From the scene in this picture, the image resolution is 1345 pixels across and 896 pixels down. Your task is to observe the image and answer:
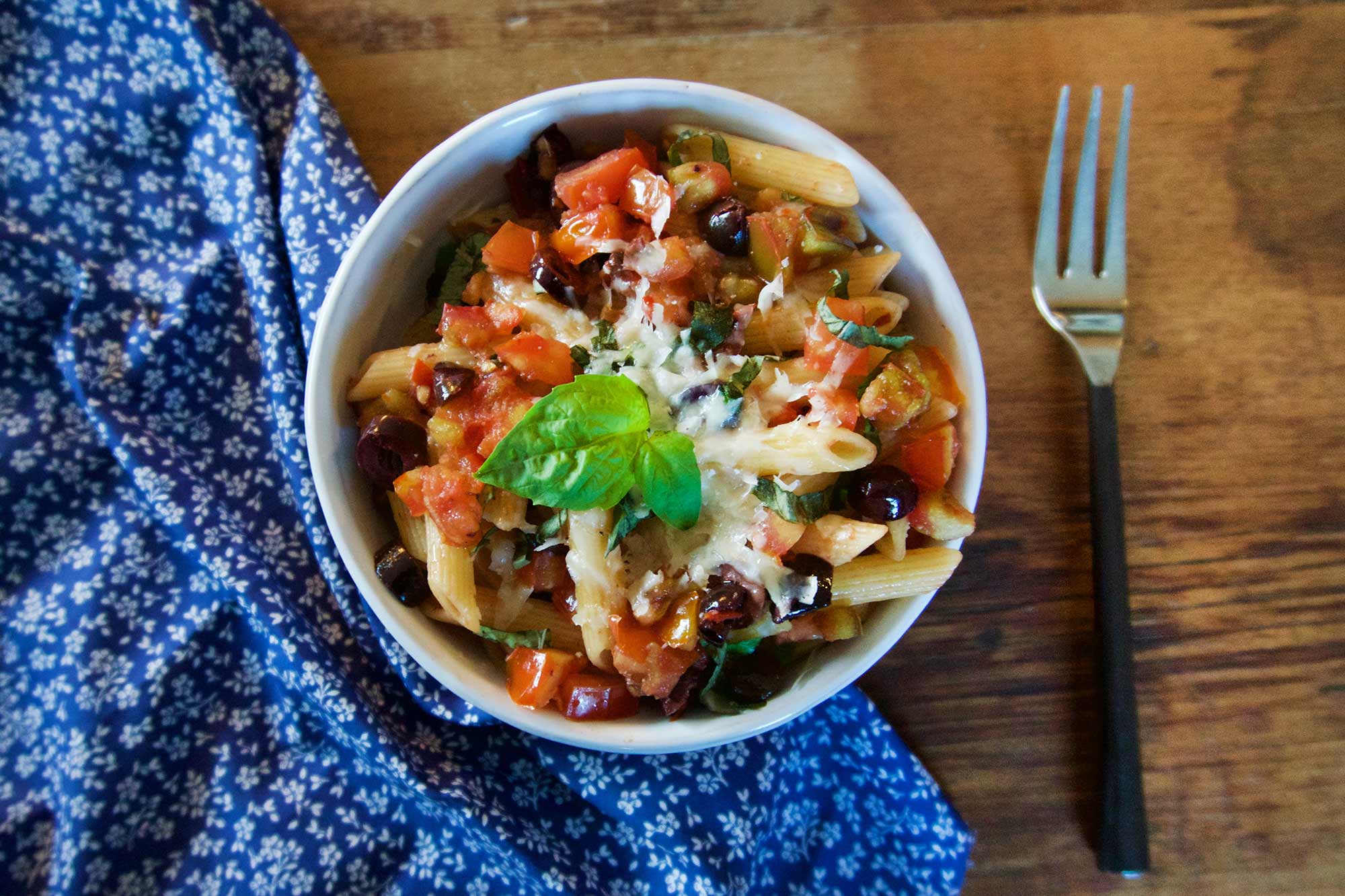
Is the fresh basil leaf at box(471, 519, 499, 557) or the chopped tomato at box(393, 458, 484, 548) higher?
the chopped tomato at box(393, 458, 484, 548)

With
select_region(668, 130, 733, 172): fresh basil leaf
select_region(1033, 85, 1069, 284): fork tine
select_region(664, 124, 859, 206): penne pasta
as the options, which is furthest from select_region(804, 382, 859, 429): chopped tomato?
select_region(1033, 85, 1069, 284): fork tine

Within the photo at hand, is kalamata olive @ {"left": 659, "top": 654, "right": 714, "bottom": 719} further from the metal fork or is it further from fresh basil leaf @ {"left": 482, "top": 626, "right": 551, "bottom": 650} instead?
the metal fork

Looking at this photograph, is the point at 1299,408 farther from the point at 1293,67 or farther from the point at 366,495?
the point at 366,495

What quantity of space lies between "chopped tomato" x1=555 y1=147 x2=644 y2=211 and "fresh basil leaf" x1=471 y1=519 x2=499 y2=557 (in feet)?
2.26

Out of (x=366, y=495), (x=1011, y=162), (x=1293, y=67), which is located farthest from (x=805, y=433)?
(x=1293, y=67)

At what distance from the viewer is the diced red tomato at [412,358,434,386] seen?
6.34 feet

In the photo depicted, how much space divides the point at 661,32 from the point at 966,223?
38.5 inches

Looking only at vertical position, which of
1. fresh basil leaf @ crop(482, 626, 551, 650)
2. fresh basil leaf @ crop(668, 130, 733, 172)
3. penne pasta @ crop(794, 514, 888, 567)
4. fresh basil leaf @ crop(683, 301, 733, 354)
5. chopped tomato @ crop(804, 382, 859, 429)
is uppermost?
fresh basil leaf @ crop(668, 130, 733, 172)

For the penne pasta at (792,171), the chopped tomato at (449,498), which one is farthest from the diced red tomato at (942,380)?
the chopped tomato at (449,498)

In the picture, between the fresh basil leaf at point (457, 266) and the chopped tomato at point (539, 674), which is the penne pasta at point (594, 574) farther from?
the fresh basil leaf at point (457, 266)

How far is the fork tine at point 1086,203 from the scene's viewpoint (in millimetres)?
2465

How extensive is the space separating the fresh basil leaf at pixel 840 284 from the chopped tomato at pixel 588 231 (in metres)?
0.45

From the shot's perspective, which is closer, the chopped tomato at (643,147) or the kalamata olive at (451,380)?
the kalamata olive at (451,380)

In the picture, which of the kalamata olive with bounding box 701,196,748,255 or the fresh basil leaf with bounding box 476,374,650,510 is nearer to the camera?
the fresh basil leaf with bounding box 476,374,650,510
